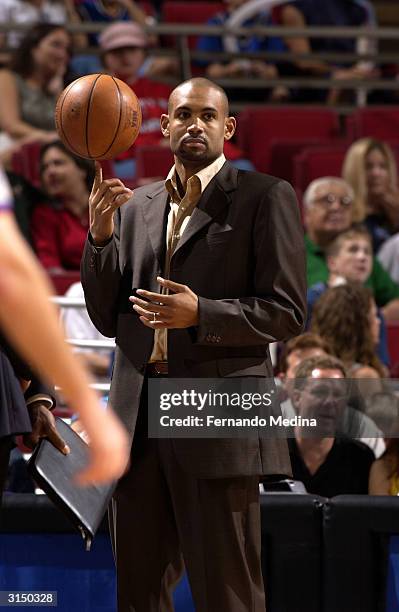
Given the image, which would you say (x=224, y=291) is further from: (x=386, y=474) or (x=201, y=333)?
(x=386, y=474)

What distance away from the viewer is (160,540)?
8.88 feet

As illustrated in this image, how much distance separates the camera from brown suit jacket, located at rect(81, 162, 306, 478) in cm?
264

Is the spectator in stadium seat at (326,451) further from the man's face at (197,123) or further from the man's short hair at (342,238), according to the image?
the man's short hair at (342,238)

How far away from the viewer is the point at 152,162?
6.59 meters

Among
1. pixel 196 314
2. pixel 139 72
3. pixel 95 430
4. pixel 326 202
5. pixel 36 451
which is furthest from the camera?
pixel 139 72

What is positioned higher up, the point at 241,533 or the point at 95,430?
the point at 95,430

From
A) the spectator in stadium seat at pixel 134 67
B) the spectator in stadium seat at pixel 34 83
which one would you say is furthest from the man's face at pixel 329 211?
the spectator in stadium seat at pixel 34 83

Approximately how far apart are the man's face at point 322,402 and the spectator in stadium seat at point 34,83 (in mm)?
3386

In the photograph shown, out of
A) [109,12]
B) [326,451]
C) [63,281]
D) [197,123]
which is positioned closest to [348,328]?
[326,451]

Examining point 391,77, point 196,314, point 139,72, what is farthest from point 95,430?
point 391,77

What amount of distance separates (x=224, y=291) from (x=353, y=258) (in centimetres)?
288

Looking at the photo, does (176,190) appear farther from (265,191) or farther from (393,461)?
(393,461)

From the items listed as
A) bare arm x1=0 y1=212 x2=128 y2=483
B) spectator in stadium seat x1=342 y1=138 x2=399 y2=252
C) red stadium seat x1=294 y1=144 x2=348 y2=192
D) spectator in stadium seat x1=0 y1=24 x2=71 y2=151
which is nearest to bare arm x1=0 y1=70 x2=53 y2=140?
spectator in stadium seat x1=0 y1=24 x2=71 y2=151

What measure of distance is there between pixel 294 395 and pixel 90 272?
3.95 ft
